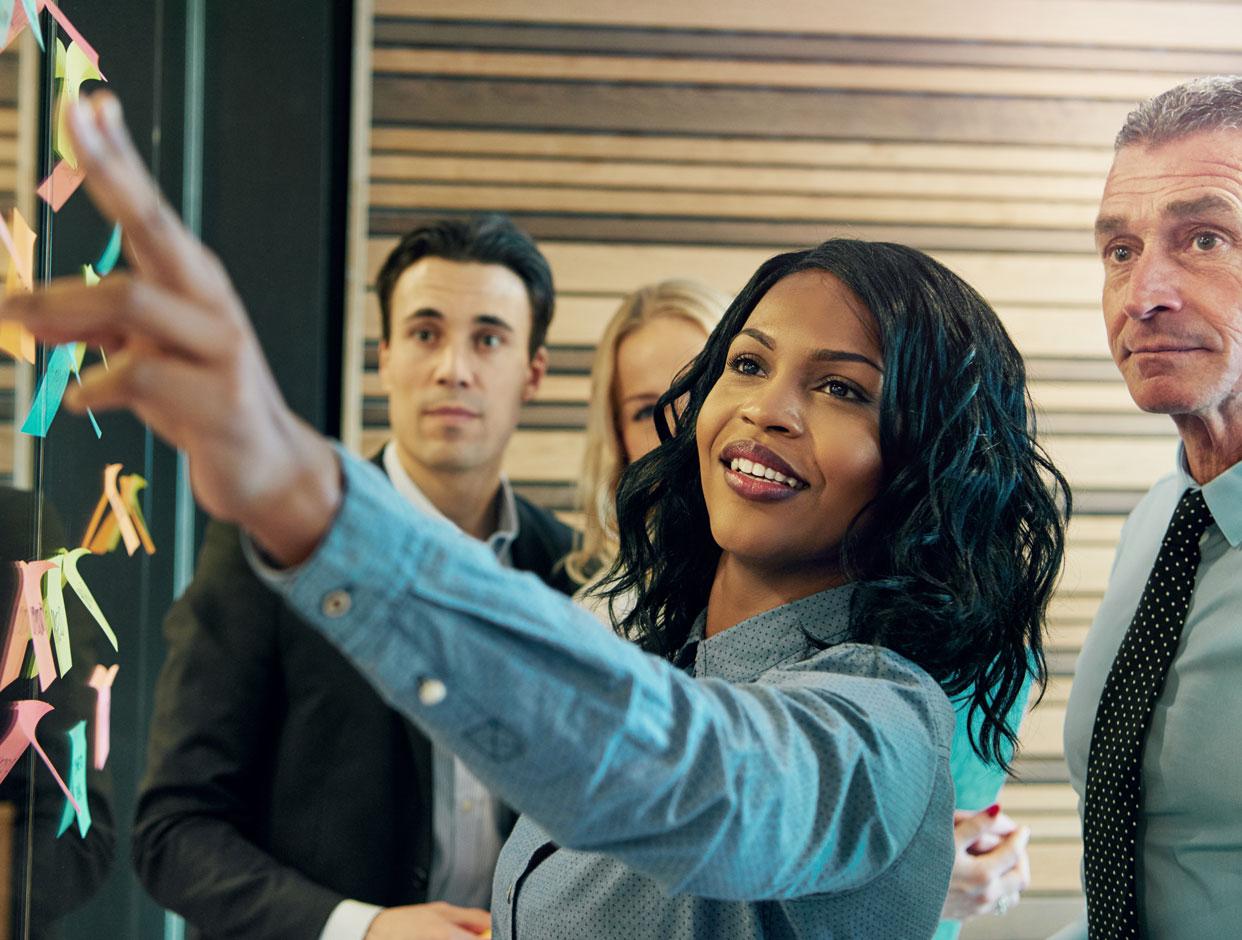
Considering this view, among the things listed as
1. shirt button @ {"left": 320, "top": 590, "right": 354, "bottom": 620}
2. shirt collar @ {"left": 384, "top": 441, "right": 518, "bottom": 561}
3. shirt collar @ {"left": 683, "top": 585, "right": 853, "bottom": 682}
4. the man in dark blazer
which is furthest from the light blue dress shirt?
shirt collar @ {"left": 384, "top": 441, "right": 518, "bottom": 561}

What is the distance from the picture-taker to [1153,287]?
1.53 meters

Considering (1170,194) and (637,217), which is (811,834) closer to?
(1170,194)

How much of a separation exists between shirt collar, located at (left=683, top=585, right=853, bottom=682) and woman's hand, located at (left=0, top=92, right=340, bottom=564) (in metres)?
0.65

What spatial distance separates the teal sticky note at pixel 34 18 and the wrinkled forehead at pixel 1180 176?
1.43 m

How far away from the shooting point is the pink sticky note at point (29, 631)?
1034 millimetres

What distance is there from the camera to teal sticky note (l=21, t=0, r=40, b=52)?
1.04 meters

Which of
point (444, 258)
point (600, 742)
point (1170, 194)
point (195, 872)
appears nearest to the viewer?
point (600, 742)

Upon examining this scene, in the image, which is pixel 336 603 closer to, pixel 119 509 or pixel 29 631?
pixel 29 631

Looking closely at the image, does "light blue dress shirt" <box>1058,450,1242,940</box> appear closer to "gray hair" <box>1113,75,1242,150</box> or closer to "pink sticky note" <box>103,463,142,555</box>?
"gray hair" <box>1113,75,1242,150</box>

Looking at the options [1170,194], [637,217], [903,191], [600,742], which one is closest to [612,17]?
[637,217]

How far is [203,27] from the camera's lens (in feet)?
8.56

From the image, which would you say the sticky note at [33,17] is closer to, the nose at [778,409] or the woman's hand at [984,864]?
the nose at [778,409]

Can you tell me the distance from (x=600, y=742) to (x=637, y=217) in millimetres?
2681

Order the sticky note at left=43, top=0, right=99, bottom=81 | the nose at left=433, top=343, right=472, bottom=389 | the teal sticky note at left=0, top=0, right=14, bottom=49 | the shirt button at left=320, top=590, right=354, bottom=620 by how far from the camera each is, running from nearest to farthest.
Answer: the shirt button at left=320, top=590, right=354, bottom=620 < the teal sticky note at left=0, top=0, right=14, bottom=49 < the sticky note at left=43, top=0, right=99, bottom=81 < the nose at left=433, top=343, right=472, bottom=389
